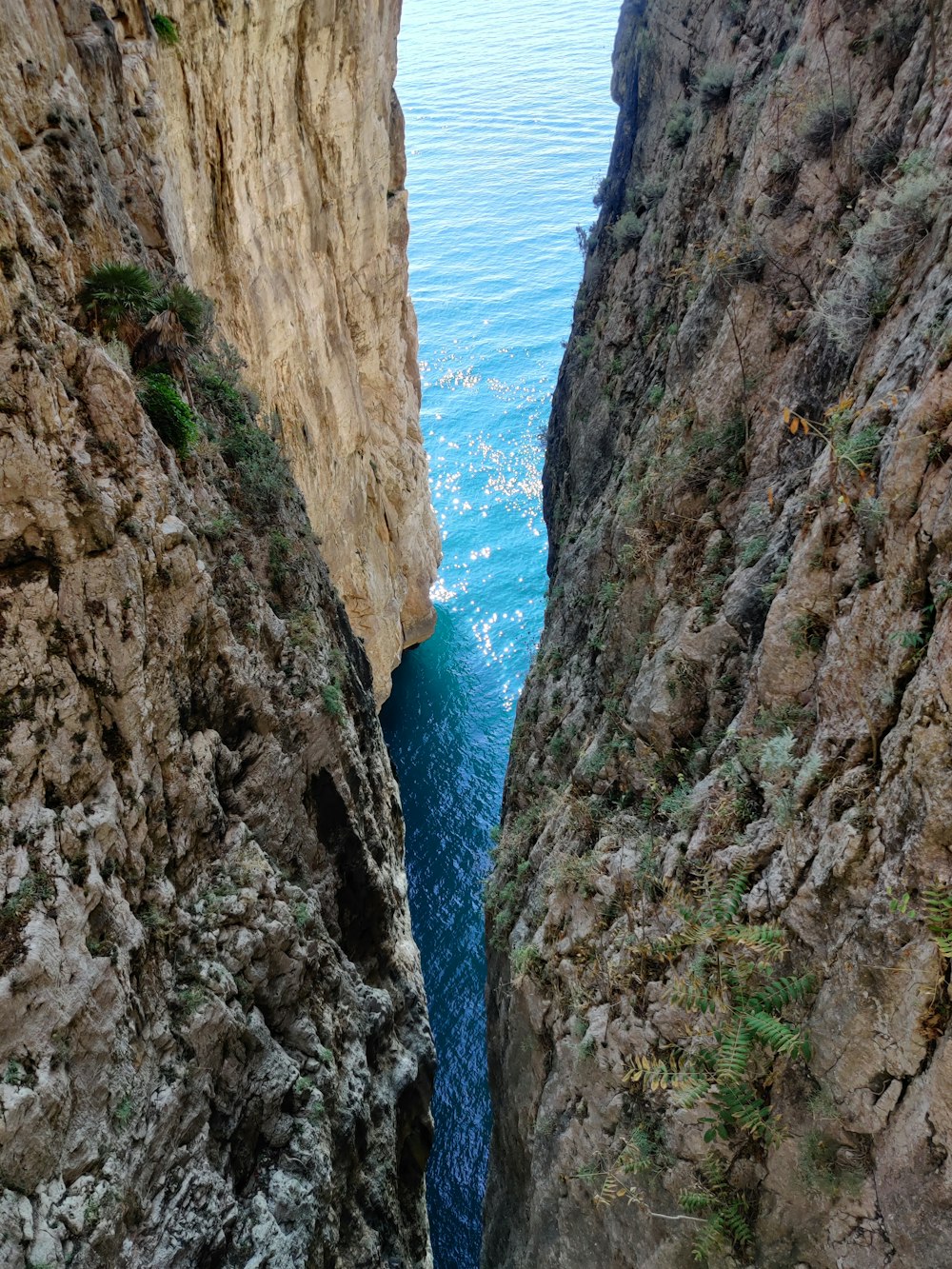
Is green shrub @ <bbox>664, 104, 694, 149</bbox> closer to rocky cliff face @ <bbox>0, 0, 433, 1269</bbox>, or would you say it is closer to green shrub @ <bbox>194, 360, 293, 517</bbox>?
rocky cliff face @ <bbox>0, 0, 433, 1269</bbox>

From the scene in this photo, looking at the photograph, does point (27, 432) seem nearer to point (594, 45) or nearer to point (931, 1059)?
point (931, 1059)

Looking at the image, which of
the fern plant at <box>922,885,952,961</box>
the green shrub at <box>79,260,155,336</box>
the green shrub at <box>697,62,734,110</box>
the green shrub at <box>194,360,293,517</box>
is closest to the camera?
the fern plant at <box>922,885,952,961</box>

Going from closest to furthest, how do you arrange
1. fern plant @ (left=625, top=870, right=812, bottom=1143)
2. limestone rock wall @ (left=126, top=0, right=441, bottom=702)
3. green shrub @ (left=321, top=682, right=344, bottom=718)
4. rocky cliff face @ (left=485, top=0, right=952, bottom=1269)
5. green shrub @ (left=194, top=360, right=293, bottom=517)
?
rocky cliff face @ (left=485, top=0, right=952, bottom=1269) < fern plant @ (left=625, top=870, right=812, bottom=1143) < green shrub @ (left=194, top=360, right=293, bottom=517) < green shrub @ (left=321, top=682, right=344, bottom=718) < limestone rock wall @ (left=126, top=0, right=441, bottom=702)

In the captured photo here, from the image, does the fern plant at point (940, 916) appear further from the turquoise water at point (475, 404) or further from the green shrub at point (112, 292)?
the turquoise water at point (475, 404)

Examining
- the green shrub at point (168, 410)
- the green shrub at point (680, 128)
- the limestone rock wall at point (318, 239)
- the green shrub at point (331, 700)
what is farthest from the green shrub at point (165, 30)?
the green shrub at point (331, 700)

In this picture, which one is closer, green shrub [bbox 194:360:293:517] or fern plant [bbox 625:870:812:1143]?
fern plant [bbox 625:870:812:1143]

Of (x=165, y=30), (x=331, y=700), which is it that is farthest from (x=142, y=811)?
(x=165, y=30)

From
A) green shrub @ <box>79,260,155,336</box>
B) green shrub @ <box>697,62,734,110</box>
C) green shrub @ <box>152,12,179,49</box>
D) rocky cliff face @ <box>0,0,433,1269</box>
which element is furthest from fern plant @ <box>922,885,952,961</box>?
green shrub @ <box>152,12,179,49</box>
